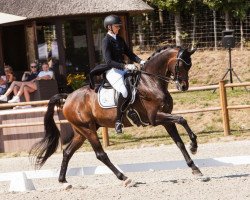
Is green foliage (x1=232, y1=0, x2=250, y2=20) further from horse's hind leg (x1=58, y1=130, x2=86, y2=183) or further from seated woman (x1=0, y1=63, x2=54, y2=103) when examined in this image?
horse's hind leg (x1=58, y1=130, x2=86, y2=183)

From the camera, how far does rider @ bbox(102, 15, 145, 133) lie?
9422 mm

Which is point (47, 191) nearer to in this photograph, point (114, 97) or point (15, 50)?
point (114, 97)

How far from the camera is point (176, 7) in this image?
27.5 meters

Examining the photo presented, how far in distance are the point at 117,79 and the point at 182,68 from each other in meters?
0.88

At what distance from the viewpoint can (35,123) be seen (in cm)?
1440

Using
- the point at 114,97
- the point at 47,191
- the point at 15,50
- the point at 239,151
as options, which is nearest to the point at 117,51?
the point at 114,97

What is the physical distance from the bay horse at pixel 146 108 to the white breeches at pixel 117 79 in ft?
0.69

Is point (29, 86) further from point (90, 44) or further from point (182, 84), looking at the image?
point (182, 84)

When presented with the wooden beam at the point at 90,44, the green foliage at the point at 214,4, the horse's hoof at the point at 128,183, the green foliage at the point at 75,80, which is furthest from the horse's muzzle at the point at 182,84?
the green foliage at the point at 214,4

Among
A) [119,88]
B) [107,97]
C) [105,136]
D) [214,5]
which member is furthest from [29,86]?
[214,5]

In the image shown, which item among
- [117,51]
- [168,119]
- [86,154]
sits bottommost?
[86,154]

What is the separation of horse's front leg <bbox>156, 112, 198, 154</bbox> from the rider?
0.58m

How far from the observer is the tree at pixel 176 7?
27305mm

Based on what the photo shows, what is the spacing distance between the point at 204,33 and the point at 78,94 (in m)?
18.0
